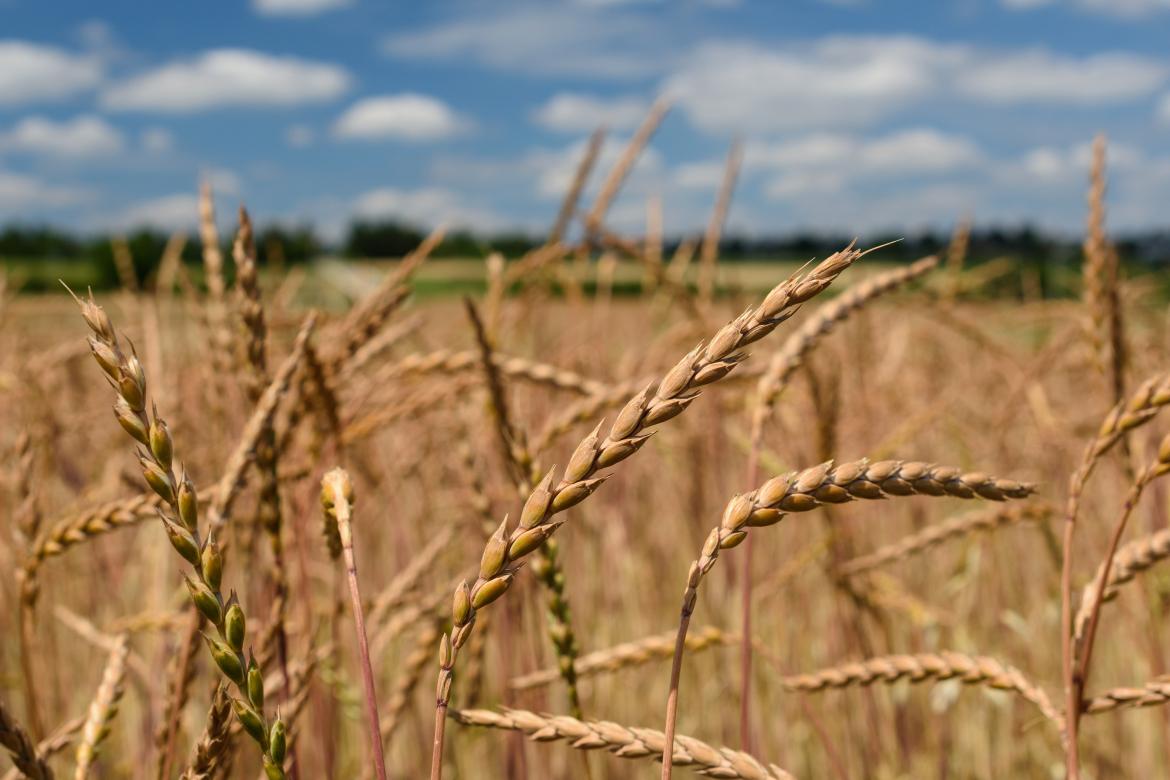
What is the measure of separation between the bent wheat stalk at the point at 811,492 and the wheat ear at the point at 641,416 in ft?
0.28

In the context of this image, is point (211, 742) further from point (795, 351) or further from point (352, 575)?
point (795, 351)

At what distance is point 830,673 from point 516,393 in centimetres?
152

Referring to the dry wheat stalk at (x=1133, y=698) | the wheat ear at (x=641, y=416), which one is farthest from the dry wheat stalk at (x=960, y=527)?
the wheat ear at (x=641, y=416)

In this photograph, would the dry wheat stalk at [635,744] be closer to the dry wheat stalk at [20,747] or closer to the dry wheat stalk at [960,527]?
the dry wheat stalk at [20,747]

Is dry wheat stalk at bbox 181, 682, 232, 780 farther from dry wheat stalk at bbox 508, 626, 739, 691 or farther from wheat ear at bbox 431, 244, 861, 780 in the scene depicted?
dry wheat stalk at bbox 508, 626, 739, 691

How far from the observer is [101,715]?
73 centimetres

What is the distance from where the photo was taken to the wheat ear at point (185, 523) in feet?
1.59

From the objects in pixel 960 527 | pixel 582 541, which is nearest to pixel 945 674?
pixel 960 527

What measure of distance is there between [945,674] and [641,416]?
486 mm

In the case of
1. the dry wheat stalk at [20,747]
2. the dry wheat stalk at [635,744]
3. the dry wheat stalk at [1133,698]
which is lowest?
the dry wheat stalk at [1133,698]

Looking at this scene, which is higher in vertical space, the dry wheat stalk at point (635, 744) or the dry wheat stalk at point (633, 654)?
the dry wheat stalk at point (635, 744)

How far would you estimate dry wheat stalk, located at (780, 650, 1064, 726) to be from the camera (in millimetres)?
773

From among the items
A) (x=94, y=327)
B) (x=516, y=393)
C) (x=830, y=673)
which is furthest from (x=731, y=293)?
(x=94, y=327)

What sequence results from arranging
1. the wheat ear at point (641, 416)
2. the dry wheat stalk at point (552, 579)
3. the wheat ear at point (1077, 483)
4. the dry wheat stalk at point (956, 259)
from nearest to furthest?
the wheat ear at point (641, 416) < the wheat ear at point (1077, 483) < the dry wheat stalk at point (552, 579) < the dry wheat stalk at point (956, 259)
